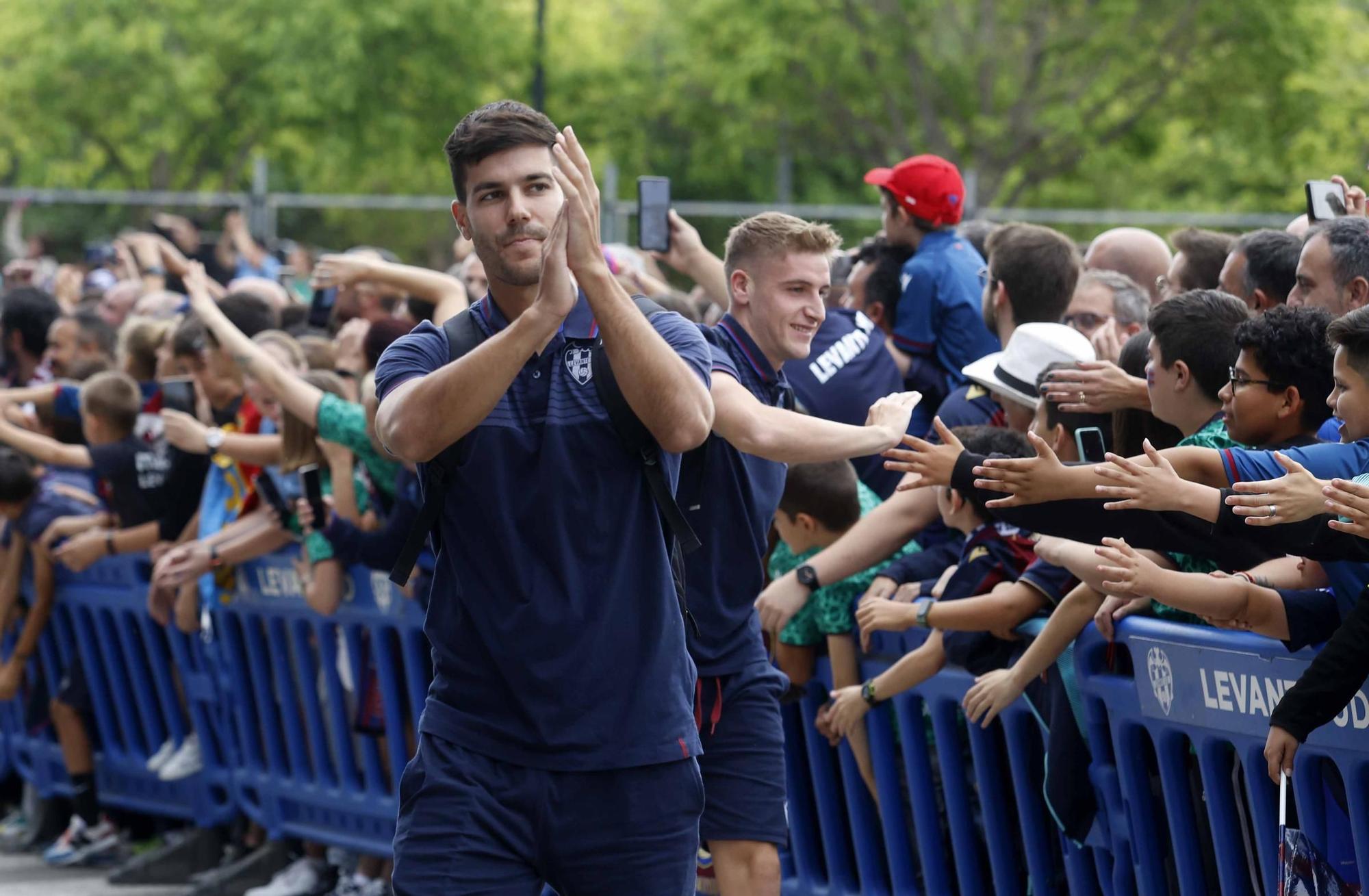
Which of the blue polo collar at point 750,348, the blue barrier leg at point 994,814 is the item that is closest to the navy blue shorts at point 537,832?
the blue polo collar at point 750,348

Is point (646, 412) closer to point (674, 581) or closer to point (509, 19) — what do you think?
point (674, 581)

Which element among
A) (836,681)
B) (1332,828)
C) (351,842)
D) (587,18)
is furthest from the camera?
(587,18)

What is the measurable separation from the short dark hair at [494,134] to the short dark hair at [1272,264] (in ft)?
8.62

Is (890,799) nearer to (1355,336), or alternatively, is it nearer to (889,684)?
(889,684)

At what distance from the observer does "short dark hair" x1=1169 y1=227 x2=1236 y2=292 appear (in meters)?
6.45

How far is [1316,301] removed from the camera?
4969 mm

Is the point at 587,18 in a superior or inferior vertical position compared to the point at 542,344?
superior

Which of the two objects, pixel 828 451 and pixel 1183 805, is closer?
pixel 828 451


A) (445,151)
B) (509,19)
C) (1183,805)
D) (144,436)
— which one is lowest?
(1183,805)

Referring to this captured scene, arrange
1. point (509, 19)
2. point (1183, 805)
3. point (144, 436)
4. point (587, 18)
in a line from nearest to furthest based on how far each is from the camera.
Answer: point (1183, 805)
point (144, 436)
point (509, 19)
point (587, 18)

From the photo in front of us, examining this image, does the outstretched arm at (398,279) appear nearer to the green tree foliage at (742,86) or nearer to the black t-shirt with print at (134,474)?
the black t-shirt with print at (134,474)

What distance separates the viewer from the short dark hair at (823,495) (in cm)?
589

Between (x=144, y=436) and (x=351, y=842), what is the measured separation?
7.46 ft

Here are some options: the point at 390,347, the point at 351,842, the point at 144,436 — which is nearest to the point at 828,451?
the point at 390,347
